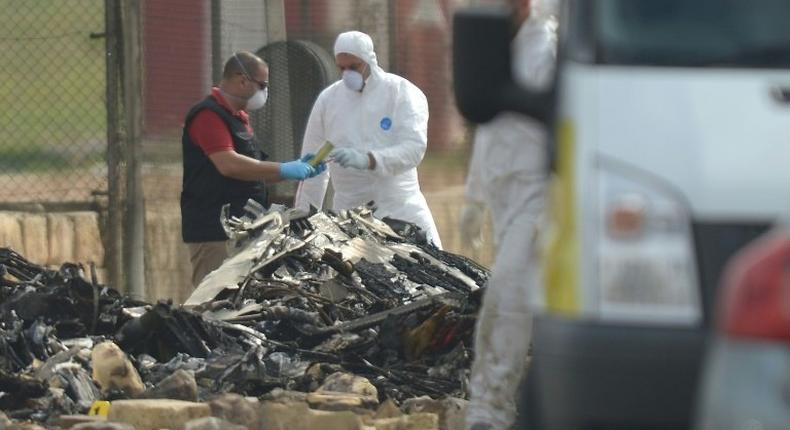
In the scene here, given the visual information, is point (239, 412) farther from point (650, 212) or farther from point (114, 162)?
point (114, 162)

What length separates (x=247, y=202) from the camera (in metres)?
10.8

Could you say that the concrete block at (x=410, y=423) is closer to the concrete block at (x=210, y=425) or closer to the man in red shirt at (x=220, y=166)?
the concrete block at (x=210, y=425)

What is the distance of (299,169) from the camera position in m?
11.0

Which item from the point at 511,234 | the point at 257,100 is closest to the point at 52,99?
the point at 257,100

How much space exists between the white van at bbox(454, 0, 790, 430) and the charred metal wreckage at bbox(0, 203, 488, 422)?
3.34 m

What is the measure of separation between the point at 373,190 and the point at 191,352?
292 centimetres

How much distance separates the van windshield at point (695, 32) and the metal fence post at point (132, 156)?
22.7ft

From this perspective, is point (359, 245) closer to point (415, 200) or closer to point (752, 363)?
point (415, 200)

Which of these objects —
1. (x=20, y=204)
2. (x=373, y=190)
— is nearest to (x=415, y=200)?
(x=373, y=190)

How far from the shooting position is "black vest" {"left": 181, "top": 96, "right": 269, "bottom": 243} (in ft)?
35.6

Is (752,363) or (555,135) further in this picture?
(555,135)

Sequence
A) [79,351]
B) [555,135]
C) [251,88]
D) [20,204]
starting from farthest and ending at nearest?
1. [20,204]
2. [251,88]
3. [79,351]
4. [555,135]

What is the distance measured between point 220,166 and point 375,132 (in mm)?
1073

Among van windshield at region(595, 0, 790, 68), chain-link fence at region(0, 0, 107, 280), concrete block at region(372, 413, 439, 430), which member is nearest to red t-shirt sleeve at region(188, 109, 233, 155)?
chain-link fence at region(0, 0, 107, 280)
